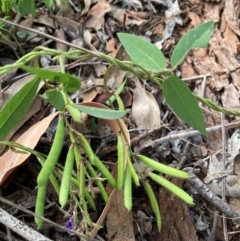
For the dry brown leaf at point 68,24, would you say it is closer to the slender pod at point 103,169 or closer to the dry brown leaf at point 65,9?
the dry brown leaf at point 65,9

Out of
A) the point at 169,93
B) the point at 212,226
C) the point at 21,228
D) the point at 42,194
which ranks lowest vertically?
the point at 212,226

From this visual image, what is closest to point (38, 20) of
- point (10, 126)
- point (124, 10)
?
point (124, 10)

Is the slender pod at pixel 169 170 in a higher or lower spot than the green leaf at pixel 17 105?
lower

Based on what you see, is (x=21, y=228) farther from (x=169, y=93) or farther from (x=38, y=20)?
(x=38, y=20)

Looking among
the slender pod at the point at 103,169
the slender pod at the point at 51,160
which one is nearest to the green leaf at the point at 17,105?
the slender pod at the point at 51,160

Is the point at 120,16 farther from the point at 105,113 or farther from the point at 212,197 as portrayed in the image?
the point at 105,113

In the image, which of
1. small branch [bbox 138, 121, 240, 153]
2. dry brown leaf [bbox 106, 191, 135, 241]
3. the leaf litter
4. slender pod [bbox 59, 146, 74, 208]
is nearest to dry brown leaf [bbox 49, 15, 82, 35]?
the leaf litter

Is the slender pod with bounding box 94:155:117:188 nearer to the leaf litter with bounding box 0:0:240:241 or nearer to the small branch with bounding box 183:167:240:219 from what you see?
the leaf litter with bounding box 0:0:240:241

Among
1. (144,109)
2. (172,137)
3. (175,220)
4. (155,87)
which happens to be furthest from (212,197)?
(155,87)
